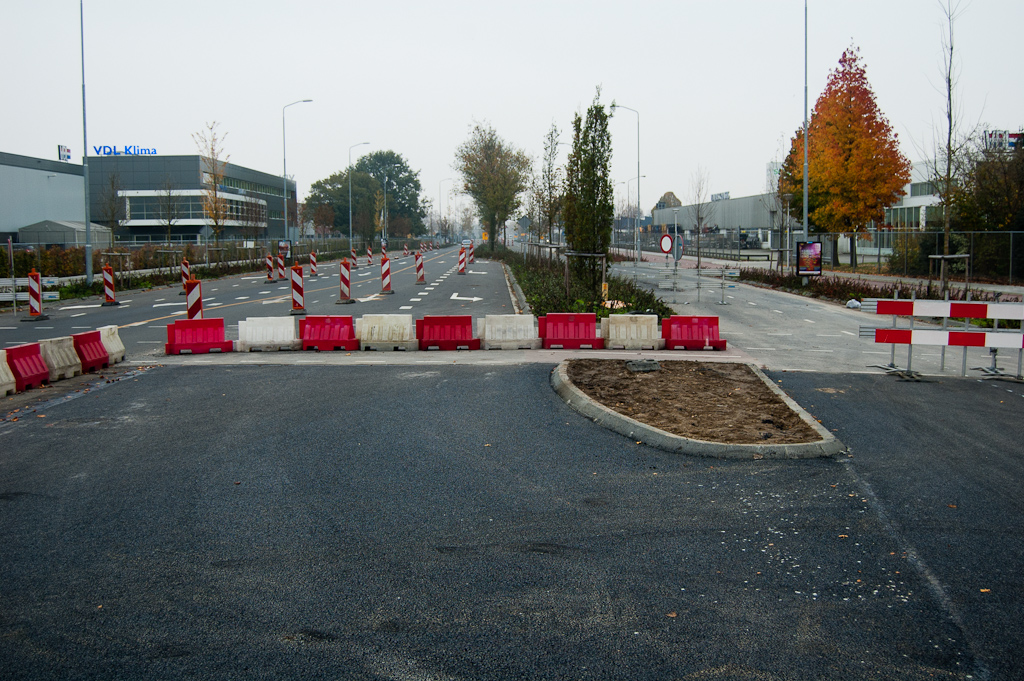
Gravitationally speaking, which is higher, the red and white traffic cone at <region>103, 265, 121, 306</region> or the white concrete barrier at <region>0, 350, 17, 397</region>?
the red and white traffic cone at <region>103, 265, 121, 306</region>

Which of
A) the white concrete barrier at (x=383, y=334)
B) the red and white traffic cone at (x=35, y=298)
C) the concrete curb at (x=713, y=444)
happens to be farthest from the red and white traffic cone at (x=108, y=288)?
the concrete curb at (x=713, y=444)

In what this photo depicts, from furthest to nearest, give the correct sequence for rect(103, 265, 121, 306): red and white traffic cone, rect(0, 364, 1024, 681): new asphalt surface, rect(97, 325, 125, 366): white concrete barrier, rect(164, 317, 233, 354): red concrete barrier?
rect(103, 265, 121, 306): red and white traffic cone < rect(164, 317, 233, 354): red concrete barrier < rect(97, 325, 125, 366): white concrete barrier < rect(0, 364, 1024, 681): new asphalt surface

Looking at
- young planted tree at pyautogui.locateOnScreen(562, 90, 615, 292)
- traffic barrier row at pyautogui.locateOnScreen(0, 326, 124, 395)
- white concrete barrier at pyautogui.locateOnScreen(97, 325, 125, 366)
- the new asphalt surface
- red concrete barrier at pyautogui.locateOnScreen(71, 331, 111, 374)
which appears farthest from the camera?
young planted tree at pyautogui.locateOnScreen(562, 90, 615, 292)

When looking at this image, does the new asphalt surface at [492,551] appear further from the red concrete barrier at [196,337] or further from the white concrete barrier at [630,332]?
the white concrete barrier at [630,332]

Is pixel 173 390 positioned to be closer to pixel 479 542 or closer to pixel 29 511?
pixel 29 511

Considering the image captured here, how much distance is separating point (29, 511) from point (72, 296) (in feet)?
82.5

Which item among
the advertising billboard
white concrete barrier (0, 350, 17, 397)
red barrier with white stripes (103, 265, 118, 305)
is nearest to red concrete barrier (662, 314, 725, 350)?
white concrete barrier (0, 350, 17, 397)

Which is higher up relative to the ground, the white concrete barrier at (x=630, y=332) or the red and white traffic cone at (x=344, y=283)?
the red and white traffic cone at (x=344, y=283)

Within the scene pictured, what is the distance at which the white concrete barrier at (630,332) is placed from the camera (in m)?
15.4

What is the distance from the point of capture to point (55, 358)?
40.2ft

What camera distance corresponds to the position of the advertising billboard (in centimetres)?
3163

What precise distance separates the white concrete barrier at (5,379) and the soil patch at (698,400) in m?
7.74

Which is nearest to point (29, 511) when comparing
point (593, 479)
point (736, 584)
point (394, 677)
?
point (394, 677)

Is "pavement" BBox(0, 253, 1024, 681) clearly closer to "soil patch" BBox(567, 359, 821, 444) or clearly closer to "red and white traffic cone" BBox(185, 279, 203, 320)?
"soil patch" BBox(567, 359, 821, 444)
